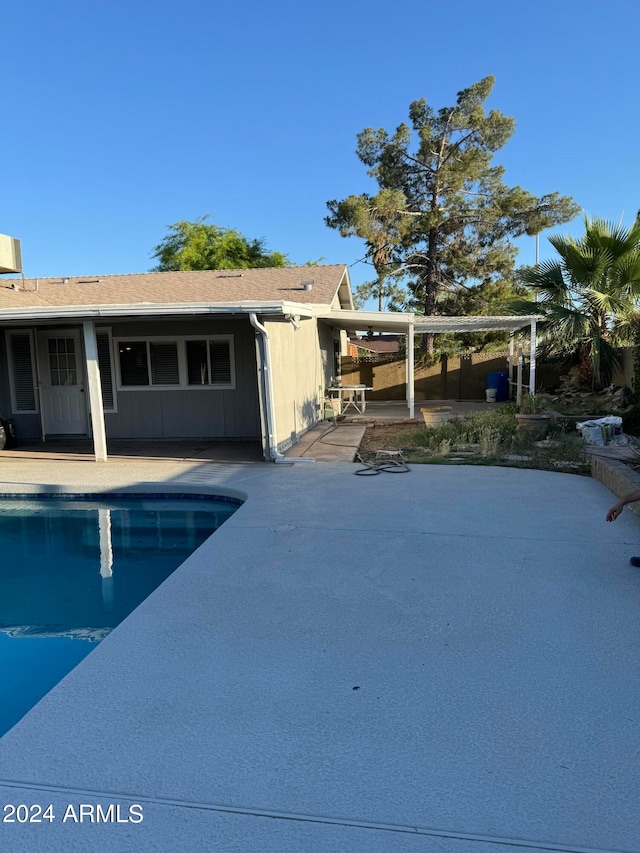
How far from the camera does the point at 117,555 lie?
621 centimetres

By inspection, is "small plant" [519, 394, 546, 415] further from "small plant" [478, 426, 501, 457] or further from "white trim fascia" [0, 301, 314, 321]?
"white trim fascia" [0, 301, 314, 321]

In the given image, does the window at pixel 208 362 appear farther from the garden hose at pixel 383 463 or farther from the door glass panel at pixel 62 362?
the garden hose at pixel 383 463

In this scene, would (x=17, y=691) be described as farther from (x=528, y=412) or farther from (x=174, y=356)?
(x=528, y=412)

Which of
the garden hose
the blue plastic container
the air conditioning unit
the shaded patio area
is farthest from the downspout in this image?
the blue plastic container

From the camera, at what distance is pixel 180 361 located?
11.7m

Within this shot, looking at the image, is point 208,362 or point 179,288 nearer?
point 208,362

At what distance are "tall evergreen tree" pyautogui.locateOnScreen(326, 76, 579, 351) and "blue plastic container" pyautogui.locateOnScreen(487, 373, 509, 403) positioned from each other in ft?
10.6

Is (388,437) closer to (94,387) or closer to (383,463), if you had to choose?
(383,463)

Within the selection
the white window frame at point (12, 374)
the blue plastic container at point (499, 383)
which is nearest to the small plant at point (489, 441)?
the blue plastic container at point (499, 383)

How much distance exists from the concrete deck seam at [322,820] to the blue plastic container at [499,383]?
1719 centimetres

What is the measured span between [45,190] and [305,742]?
85.5 feet

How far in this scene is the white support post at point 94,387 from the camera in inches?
371

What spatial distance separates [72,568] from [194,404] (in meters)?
6.23

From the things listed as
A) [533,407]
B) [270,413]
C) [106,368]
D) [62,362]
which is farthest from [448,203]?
[270,413]
